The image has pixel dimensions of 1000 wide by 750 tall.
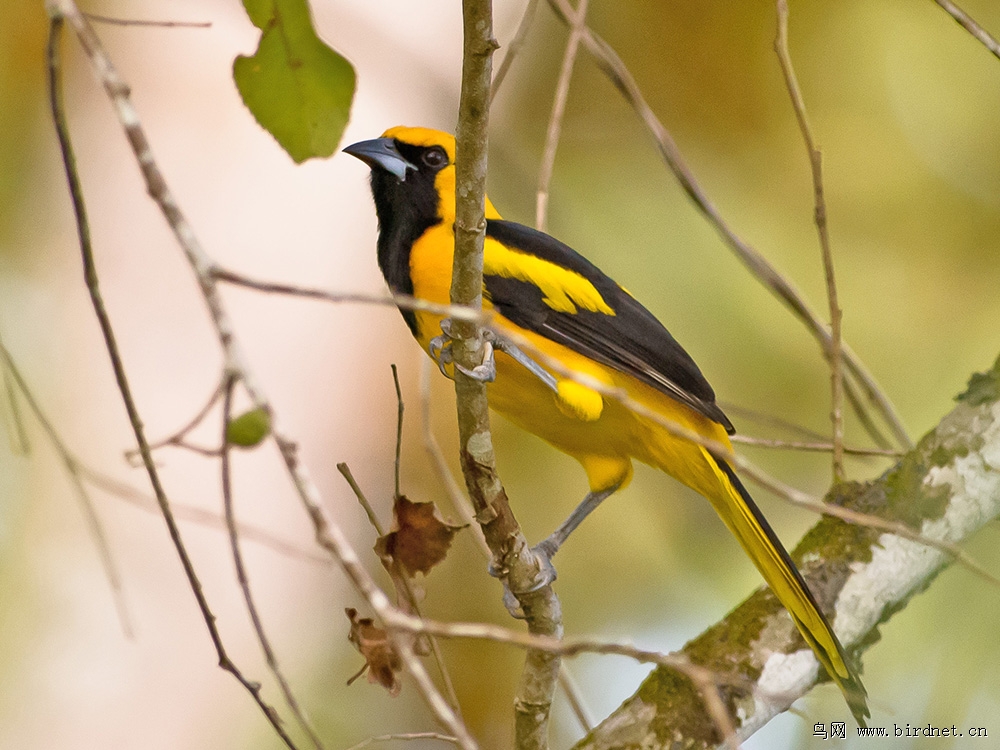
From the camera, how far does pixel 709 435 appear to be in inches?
112

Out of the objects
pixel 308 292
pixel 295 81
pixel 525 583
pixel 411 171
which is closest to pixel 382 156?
pixel 411 171

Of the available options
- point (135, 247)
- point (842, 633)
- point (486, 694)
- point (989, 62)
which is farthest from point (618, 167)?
point (842, 633)

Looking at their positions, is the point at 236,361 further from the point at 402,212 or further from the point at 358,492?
the point at 402,212

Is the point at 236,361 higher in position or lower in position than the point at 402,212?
lower

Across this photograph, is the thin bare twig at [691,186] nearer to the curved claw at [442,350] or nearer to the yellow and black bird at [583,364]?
the yellow and black bird at [583,364]

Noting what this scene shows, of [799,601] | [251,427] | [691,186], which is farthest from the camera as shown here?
[691,186]

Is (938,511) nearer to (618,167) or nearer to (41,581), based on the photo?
(618,167)

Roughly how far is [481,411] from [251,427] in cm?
116

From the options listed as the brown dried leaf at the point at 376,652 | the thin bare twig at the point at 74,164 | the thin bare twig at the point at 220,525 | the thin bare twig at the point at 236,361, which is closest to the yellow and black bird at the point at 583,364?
the brown dried leaf at the point at 376,652

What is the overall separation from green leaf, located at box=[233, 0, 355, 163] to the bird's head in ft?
4.67

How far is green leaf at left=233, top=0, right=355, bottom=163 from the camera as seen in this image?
1.45 m

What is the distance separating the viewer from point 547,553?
270cm

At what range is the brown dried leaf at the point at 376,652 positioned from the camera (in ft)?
6.22

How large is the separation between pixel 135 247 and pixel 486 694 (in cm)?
273
